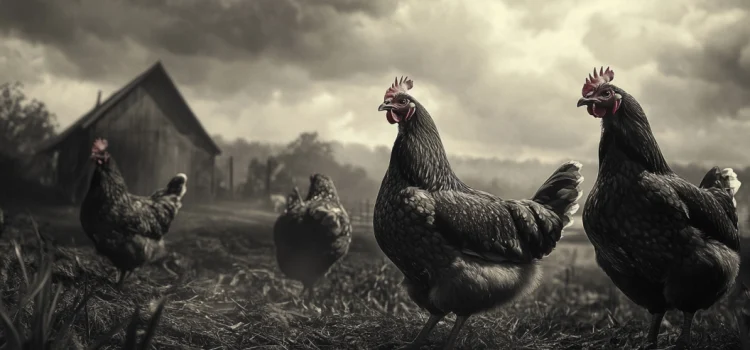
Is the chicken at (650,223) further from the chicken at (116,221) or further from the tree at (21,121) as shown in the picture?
the tree at (21,121)

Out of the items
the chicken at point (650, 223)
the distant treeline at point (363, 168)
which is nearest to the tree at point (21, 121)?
the distant treeline at point (363, 168)

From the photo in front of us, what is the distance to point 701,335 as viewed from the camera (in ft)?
10.5

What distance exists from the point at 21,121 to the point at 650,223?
6393 mm

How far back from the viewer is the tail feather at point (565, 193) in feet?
10.5

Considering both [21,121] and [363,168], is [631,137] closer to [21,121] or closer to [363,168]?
[363,168]

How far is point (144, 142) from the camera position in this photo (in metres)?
5.74

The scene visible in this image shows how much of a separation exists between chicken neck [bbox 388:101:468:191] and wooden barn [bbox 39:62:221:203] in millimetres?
3724

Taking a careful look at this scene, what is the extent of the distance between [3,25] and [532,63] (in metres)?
5.58

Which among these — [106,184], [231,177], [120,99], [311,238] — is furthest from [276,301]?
[120,99]

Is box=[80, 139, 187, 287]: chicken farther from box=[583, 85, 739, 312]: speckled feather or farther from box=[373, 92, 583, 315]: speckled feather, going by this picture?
box=[583, 85, 739, 312]: speckled feather

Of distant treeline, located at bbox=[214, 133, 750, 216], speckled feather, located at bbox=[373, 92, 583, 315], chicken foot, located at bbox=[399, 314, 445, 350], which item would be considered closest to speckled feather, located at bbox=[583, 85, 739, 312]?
speckled feather, located at bbox=[373, 92, 583, 315]

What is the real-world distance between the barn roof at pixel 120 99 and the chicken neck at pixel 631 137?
455 cm

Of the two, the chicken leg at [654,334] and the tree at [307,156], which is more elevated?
the tree at [307,156]

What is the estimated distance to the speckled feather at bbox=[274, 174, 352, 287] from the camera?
4.54m
